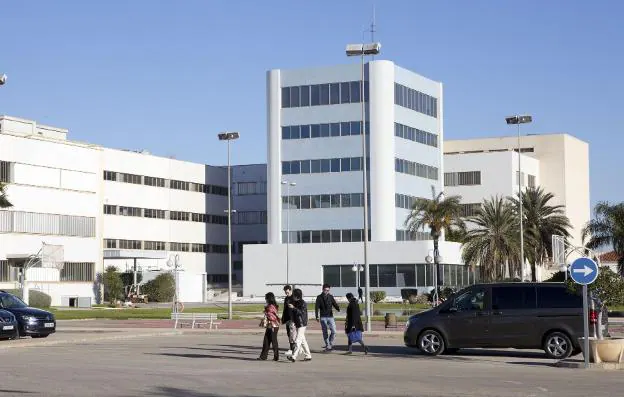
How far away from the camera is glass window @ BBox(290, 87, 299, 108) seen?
99750 mm

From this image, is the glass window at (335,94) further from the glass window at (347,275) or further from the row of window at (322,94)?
the glass window at (347,275)

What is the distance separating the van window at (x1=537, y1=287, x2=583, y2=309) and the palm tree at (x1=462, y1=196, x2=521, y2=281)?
197 feet

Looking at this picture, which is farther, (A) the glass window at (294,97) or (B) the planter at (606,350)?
(A) the glass window at (294,97)

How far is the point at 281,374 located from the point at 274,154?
7877cm

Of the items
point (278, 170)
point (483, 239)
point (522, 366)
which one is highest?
point (278, 170)

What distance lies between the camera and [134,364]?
25156 mm

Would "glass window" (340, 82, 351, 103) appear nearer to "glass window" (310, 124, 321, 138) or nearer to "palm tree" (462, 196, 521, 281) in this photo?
"glass window" (310, 124, 321, 138)

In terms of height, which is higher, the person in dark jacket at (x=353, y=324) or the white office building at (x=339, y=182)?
the white office building at (x=339, y=182)

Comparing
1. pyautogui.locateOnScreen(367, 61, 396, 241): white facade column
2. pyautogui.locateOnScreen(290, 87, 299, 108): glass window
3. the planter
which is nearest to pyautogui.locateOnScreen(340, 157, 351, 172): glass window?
pyautogui.locateOnScreen(367, 61, 396, 241): white facade column

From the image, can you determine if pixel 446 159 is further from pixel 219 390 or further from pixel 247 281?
pixel 219 390

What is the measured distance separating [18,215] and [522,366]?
232 ft

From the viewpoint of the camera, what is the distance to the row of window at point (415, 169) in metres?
99.1

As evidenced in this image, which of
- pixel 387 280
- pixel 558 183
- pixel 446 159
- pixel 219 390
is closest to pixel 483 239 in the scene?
pixel 387 280

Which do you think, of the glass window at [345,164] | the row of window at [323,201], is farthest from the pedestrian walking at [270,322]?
the glass window at [345,164]
